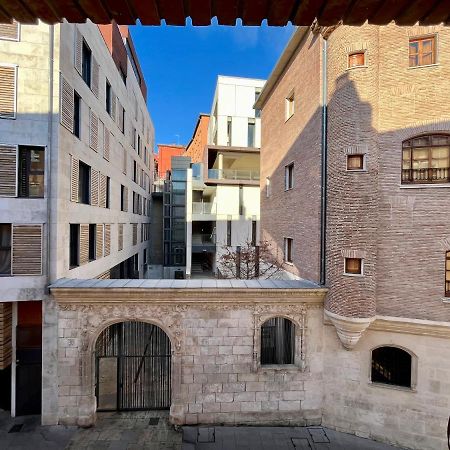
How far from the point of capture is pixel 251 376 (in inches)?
362

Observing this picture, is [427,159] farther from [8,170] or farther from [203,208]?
[203,208]

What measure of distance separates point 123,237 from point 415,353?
55.8ft

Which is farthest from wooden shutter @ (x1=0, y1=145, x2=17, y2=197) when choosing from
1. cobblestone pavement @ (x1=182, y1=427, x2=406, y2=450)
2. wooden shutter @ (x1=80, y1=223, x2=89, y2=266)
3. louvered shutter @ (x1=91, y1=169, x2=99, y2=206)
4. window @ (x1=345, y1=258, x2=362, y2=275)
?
window @ (x1=345, y1=258, x2=362, y2=275)

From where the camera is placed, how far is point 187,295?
890cm

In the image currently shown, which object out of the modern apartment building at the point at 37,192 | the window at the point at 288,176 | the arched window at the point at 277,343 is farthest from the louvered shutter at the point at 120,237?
the arched window at the point at 277,343

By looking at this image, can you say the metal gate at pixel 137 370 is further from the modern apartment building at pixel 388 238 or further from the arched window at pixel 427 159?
the arched window at pixel 427 159

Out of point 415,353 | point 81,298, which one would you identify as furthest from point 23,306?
point 415,353

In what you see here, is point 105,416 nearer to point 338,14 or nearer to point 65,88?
point 65,88

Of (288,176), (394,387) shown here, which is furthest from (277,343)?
(288,176)

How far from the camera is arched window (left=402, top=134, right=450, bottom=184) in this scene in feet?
27.3

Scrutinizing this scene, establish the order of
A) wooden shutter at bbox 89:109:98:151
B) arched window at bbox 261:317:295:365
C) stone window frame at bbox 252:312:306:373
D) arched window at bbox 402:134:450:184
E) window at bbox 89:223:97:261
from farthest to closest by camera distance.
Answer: window at bbox 89:223:97:261, wooden shutter at bbox 89:109:98:151, arched window at bbox 261:317:295:365, stone window frame at bbox 252:312:306:373, arched window at bbox 402:134:450:184

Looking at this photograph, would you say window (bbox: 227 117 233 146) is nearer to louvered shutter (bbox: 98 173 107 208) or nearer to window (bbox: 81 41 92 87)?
louvered shutter (bbox: 98 173 107 208)

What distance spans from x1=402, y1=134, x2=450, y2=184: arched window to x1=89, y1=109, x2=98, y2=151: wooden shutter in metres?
12.4

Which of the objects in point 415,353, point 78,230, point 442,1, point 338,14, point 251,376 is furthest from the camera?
point 78,230
